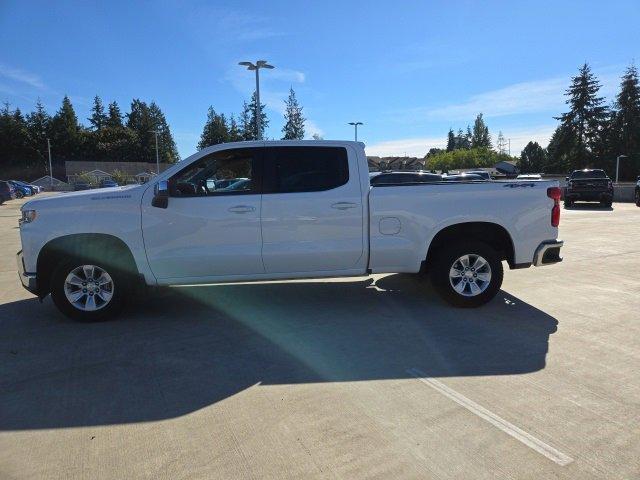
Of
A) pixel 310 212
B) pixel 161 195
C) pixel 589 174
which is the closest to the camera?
pixel 161 195

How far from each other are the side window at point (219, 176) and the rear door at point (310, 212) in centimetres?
22

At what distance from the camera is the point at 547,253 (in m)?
6.05

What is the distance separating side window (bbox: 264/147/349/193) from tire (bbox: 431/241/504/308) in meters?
1.55

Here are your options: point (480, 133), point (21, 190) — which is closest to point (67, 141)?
point (21, 190)

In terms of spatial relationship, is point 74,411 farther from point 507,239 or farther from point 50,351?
point 507,239

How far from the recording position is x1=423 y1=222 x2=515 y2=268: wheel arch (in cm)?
602

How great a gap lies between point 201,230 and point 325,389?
2.51m

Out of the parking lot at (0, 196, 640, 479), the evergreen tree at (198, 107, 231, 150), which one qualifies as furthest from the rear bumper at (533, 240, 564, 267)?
the evergreen tree at (198, 107, 231, 150)

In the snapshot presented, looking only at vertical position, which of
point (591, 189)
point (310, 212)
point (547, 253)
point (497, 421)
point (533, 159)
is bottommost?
point (497, 421)

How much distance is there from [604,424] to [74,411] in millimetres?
3686

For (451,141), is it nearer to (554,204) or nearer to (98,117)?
(98,117)

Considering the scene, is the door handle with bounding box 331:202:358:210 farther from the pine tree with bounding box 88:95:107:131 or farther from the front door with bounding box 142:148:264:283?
the pine tree with bounding box 88:95:107:131

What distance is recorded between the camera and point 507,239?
6148 millimetres

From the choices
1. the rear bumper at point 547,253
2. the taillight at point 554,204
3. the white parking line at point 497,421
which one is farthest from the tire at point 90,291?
the taillight at point 554,204
